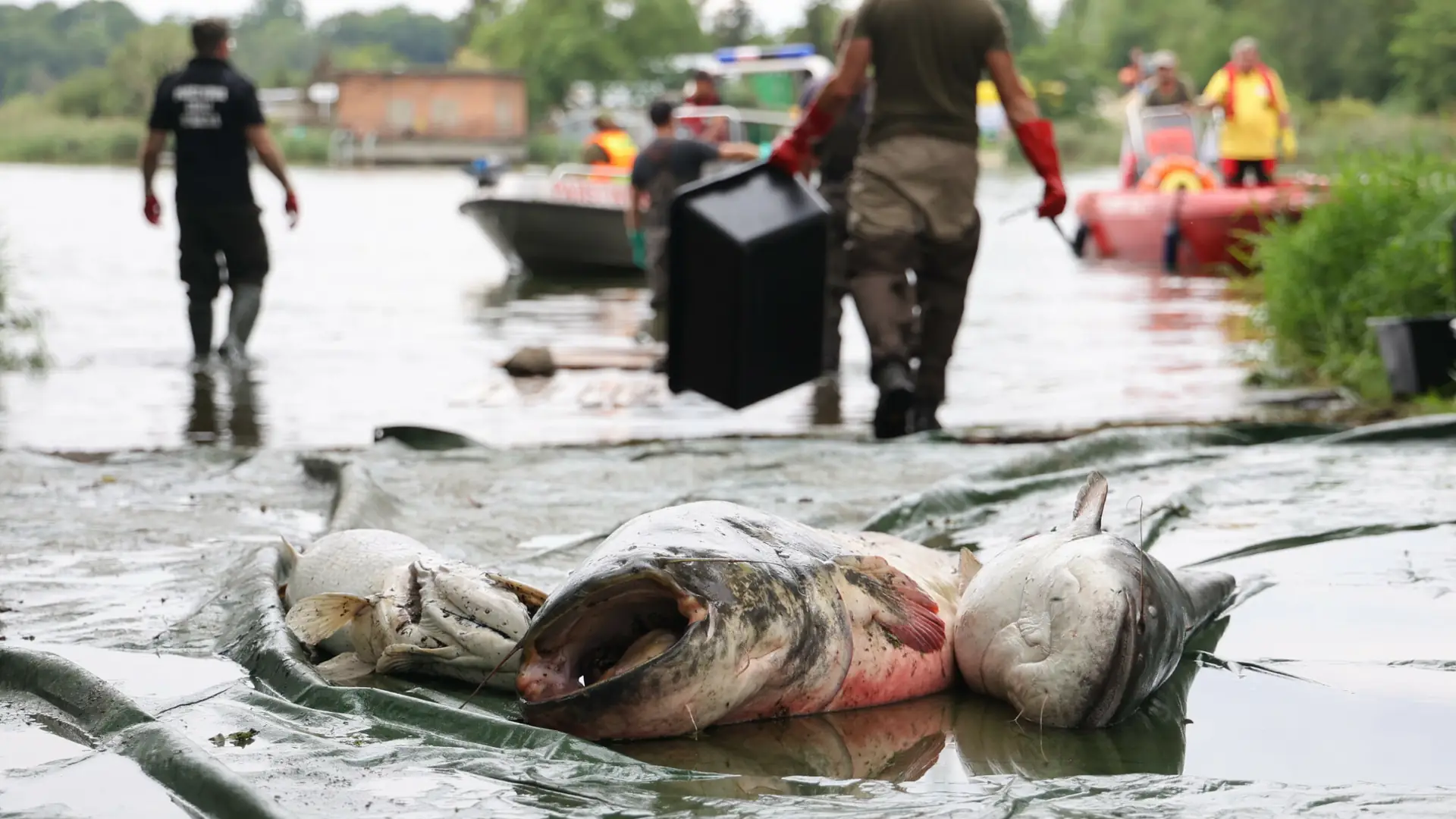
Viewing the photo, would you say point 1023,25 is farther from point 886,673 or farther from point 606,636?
point 606,636

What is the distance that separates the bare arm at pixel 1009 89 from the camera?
7.10 meters

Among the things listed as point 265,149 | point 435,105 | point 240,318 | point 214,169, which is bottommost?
point 240,318

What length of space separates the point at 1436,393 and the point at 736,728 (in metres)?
5.41

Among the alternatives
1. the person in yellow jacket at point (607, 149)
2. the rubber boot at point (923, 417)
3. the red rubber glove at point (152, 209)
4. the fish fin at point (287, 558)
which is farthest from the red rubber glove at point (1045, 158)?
the person in yellow jacket at point (607, 149)

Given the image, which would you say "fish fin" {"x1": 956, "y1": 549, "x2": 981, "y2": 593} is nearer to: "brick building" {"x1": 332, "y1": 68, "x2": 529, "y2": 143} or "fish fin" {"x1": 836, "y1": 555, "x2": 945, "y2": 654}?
"fish fin" {"x1": 836, "y1": 555, "x2": 945, "y2": 654}

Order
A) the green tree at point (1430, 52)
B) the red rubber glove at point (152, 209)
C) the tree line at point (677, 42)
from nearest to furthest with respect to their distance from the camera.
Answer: the red rubber glove at point (152, 209)
the green tree at point (1430, 52)
the tree line at point (677, 42)

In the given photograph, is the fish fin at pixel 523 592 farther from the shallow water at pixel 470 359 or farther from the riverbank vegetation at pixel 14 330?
the riverbank vegetation at pixel 14 330

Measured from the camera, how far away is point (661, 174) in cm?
1376

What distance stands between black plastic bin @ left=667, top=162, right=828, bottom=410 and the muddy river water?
42cm

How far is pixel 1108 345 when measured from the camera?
11898mm

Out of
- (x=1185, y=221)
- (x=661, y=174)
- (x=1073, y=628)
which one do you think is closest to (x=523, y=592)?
(x=1073, y=628)

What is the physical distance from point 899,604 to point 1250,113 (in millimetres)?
15922

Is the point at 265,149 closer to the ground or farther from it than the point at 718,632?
farther from it

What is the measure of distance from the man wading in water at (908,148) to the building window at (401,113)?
76.9m
